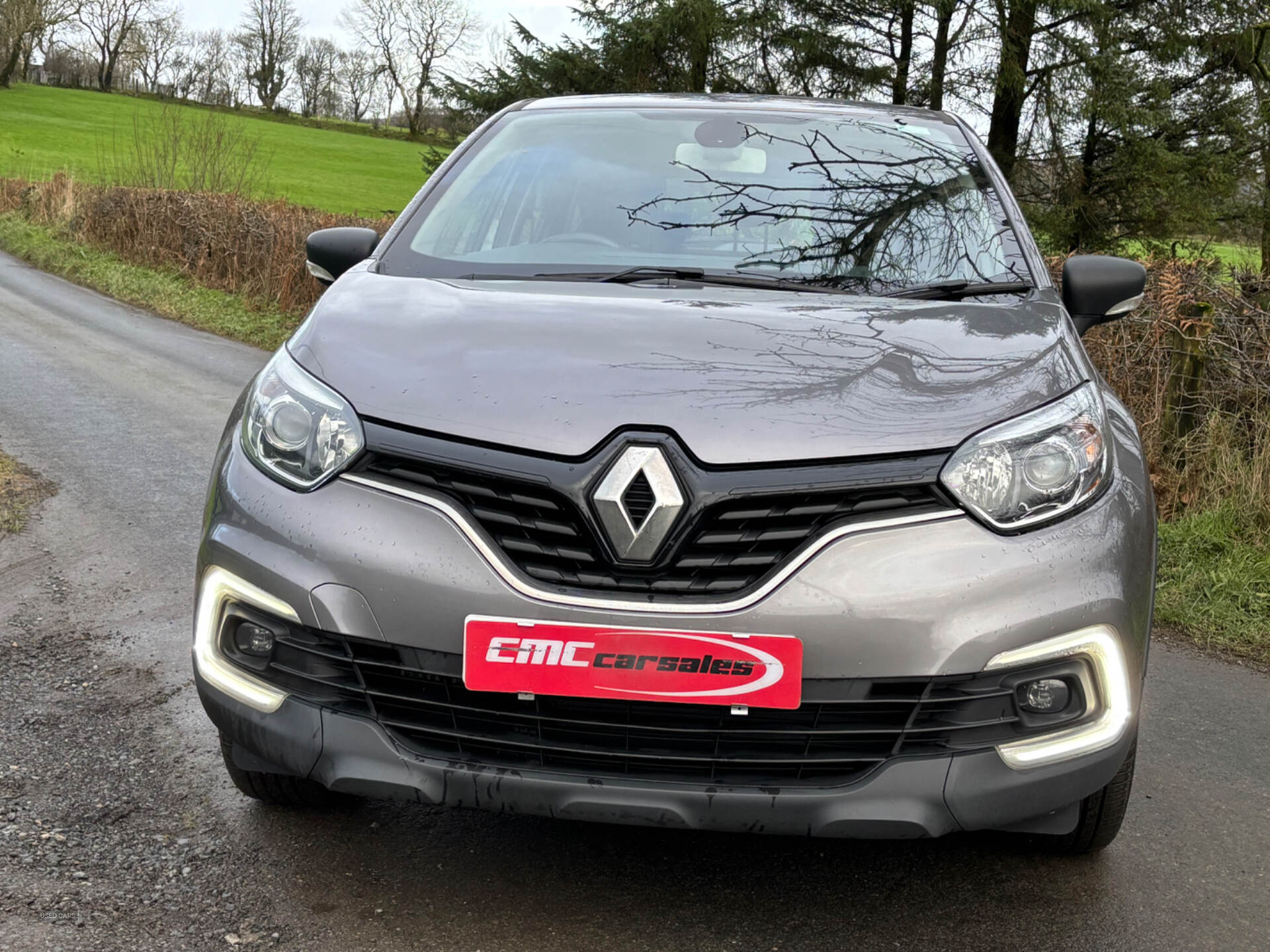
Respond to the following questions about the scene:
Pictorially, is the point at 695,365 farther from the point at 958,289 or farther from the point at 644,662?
the point at 958,289

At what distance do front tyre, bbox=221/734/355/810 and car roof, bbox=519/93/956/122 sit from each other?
85.6 inches

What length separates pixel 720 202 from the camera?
3287 millimetres

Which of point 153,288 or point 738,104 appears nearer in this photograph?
point 738,104

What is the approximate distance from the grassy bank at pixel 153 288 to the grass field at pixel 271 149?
12.2 m

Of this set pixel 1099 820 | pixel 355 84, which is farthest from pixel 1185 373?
pixel 355 84

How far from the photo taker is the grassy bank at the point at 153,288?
14508 mm

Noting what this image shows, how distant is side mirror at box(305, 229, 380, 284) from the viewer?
135 inches

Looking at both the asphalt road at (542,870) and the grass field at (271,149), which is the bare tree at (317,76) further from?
the asphalt road at (542,870)

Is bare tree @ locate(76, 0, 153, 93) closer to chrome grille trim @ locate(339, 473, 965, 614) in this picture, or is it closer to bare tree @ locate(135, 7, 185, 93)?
bare tree @ locate(135, 7, 185, 93)

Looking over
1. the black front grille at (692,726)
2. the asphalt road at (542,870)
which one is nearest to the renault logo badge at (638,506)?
the black front grille at (692,726)

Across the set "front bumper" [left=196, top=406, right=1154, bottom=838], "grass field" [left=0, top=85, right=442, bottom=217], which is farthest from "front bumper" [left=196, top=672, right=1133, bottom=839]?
"grass field" [left=0, top=85, right=442, bottom=217]

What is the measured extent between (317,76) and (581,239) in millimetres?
81457

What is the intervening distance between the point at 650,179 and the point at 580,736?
1.77m

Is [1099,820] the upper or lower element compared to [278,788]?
upper
